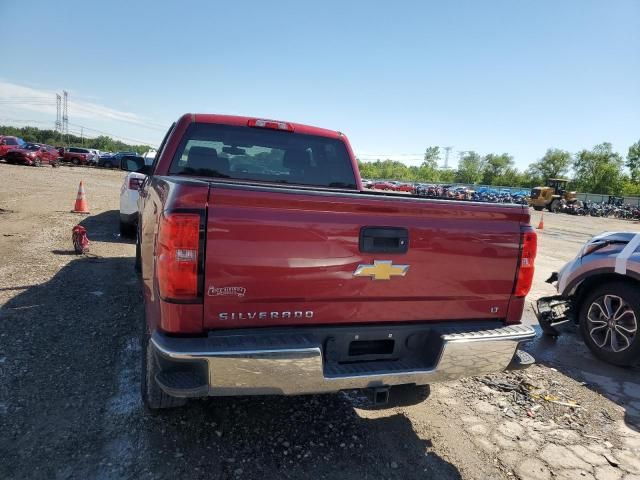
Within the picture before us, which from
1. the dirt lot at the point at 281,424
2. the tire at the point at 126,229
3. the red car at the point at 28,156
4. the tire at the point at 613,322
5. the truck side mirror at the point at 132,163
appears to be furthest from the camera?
the red car at the point at 28,156

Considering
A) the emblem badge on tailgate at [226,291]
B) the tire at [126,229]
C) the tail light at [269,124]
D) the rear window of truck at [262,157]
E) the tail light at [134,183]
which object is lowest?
the tire at [126,229]

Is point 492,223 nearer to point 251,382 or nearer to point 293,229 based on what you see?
point 293,229

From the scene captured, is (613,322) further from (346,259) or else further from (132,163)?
(132,163)

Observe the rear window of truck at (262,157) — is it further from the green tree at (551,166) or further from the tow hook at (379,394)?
the green tree at (551,166)

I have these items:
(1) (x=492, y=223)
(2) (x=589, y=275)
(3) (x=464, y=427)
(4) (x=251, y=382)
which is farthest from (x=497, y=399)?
(4) (x=251, y=382)

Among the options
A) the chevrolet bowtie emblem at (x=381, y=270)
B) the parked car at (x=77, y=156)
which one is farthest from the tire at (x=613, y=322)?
the parked car at (x=77, y=156)

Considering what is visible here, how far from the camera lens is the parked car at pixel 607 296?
4215 millimetres

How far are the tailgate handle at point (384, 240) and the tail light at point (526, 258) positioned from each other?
0.86 meters

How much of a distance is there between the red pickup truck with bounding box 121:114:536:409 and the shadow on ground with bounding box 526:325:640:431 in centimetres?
166

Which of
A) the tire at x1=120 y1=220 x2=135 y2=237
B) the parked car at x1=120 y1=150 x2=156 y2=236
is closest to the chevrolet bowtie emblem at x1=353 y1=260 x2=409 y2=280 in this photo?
the parked car at x1=120 y1=150 x2=156 y2=236

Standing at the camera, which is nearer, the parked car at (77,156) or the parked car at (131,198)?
the parked car at (131,198)

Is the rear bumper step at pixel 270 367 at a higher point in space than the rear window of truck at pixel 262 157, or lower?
lower

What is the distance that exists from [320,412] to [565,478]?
5.22 ft

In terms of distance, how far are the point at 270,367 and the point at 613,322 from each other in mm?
3923
